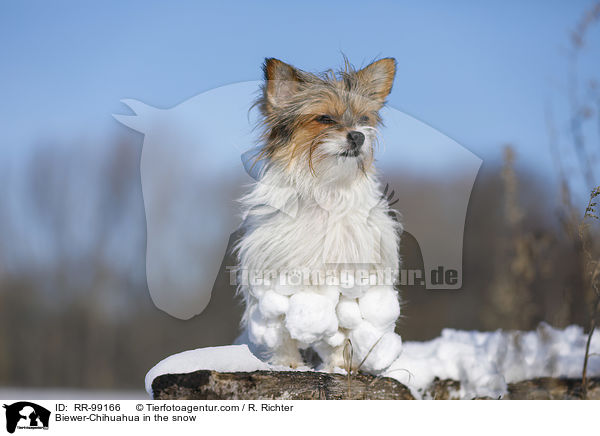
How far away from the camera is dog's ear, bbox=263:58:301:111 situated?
250 cm

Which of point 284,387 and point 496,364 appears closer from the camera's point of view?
point 284,387

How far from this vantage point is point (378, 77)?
104 inches

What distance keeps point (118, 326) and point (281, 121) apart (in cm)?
220

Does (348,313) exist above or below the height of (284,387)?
above

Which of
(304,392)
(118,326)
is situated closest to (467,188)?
(304,392)

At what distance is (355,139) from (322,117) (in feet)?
0.66

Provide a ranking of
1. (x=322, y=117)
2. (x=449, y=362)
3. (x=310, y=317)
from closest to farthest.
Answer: (x=310, y=317) → (x=322, y=117) → (x=449, y=362)

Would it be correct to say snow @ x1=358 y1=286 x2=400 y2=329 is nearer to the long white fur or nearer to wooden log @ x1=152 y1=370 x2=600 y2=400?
the long white fur

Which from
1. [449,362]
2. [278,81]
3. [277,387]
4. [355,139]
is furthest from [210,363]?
[278,81]

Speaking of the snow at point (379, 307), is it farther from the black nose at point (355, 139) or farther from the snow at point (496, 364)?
the black nose at point (355, 139)

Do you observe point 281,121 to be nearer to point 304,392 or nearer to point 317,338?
point 317,338

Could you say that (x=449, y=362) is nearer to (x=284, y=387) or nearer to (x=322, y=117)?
(x=284, y=387)

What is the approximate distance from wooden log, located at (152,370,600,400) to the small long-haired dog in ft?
0.34
